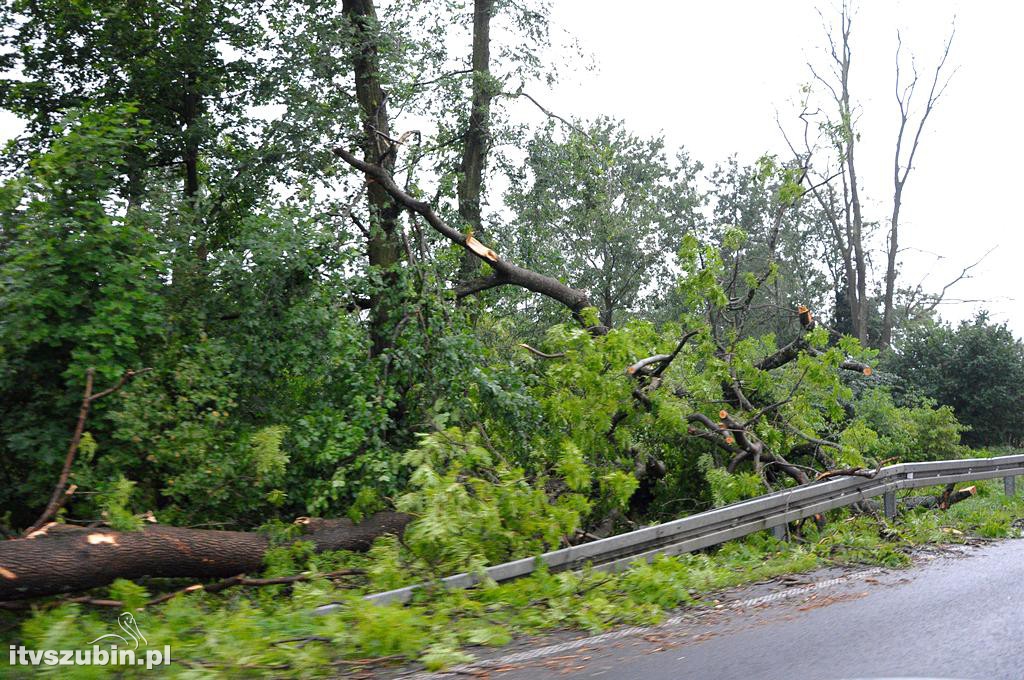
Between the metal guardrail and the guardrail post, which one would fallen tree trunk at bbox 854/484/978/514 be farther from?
the guardrail post

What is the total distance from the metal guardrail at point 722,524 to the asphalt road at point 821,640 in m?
0.97

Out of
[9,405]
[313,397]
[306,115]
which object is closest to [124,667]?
[9,405]

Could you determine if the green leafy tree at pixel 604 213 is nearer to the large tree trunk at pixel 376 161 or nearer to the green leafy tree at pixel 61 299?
the large tree trunk at pixel 376 161

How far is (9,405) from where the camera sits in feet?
28.7

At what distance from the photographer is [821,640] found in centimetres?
521

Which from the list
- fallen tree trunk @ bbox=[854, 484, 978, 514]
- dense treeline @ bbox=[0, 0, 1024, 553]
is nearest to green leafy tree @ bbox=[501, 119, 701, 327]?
dense treeline @ bbox=[0, 0, 1024, 553]

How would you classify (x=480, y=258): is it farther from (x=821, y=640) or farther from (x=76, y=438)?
(x=821, y=640)

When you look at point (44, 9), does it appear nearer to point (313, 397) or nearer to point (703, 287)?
point (313, 397)

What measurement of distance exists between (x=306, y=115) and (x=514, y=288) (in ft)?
14.8

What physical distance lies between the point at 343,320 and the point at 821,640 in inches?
280

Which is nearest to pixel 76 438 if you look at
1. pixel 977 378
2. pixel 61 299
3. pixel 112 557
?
pixel 61 299

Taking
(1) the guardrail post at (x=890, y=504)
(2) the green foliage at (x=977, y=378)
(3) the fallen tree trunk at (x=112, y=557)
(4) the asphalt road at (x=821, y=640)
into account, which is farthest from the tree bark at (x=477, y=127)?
(2) the green foliage at (x=977, y=378)

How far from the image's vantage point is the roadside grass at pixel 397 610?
4926 millimetres

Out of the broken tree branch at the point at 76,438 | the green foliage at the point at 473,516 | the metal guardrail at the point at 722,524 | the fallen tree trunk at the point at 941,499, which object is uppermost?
the broken tree branch at the point at 76,438
